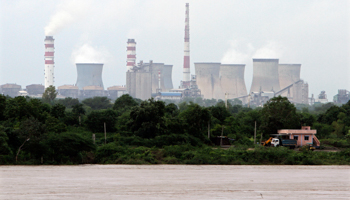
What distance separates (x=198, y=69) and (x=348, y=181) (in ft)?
450

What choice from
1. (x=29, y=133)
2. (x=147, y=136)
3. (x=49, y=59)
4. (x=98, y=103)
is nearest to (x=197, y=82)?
(x=49, y=59)

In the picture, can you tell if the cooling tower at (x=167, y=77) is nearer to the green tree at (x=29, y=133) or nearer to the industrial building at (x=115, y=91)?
the industrial building at (x=115, y=91)

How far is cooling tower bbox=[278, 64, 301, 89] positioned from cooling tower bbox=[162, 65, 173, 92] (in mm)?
37940

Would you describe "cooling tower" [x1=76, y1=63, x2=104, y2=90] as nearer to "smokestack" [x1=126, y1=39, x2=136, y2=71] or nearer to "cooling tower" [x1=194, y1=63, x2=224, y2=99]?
"smokestack" [x1=126, y1=39, x2=136, y2=71]

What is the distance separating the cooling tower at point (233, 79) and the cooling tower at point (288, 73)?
10543 mm

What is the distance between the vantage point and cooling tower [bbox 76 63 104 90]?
16212 cm

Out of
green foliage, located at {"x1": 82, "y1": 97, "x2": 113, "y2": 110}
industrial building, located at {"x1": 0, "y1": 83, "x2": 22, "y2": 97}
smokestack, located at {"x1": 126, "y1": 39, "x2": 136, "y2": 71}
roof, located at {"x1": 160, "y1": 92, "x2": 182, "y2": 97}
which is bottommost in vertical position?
green foliage, located at {"x1": 82, "y1": 97, "x2": 113, "y2": 110}

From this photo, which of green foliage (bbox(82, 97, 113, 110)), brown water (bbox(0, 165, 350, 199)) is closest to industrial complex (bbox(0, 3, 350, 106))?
green foliage (bbox(82, 97, 113, 110))

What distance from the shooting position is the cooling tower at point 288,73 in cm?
15100

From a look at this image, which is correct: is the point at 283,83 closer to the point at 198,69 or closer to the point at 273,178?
→ the point at 198,69

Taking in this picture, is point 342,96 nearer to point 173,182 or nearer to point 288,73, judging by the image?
point 288,73

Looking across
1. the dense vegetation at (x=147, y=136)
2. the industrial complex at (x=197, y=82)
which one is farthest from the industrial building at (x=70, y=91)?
the dense vegetation at (x=147, y=136)

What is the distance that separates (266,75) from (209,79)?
1653cm

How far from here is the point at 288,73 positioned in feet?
496
